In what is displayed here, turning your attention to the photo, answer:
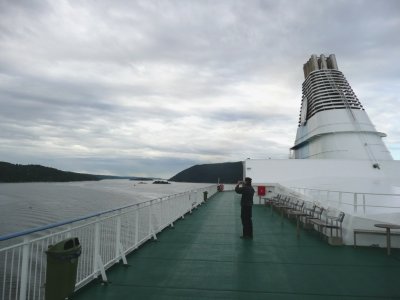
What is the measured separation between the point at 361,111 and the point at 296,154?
9245mm

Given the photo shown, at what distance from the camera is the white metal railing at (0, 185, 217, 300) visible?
361cm

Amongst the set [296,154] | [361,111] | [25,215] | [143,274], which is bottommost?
[25,215]

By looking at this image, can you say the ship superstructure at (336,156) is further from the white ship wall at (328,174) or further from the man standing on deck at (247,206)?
the man standing on deck at (247,206)

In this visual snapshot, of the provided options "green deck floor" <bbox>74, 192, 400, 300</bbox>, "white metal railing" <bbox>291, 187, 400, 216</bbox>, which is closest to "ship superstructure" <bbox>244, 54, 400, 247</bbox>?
"white metal railing" <bbox>291, 187, 400, 216</bbox>

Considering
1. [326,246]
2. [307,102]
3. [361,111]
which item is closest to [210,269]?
[326,246]

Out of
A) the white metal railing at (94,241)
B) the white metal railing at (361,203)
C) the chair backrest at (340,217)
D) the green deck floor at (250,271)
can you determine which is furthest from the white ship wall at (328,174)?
the green deck floor at (250,271)

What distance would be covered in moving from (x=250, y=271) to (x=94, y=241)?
2519mm

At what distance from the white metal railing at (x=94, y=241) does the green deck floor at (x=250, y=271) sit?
11.8 inches

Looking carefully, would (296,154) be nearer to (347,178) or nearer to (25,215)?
(347,178)

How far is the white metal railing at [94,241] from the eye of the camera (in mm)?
3613

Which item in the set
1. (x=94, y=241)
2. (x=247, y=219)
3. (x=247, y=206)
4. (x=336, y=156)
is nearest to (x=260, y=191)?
(x=336, y=156)

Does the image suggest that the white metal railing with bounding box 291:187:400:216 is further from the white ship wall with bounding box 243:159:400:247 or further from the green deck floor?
the white ship wall with bounding box 243:159:400:247

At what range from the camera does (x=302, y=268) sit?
5633 mm

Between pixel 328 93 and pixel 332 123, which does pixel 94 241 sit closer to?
pixel 332 123
